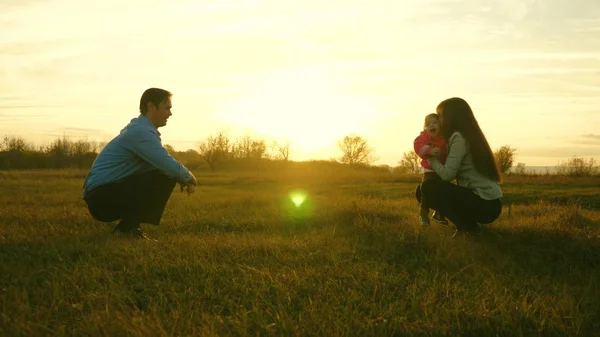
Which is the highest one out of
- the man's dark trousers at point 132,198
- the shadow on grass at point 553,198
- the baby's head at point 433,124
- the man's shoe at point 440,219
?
the baby's head at point 433,124

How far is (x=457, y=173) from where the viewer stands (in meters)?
6.09

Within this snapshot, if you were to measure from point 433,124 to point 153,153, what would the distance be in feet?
12.4

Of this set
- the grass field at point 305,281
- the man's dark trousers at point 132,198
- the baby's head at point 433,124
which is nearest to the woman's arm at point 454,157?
the baby's head at point 433,124

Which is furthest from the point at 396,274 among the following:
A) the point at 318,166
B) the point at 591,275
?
the point at 318,166

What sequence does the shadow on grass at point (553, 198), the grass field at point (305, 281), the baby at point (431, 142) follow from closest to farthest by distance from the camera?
the grass field at point (305, 281) < the baby at point (431, 142) < the shadow on grass at point (553, 198)

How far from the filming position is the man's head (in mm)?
6059

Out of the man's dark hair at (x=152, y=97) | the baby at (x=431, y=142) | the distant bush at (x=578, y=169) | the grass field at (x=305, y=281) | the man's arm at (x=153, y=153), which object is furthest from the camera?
the distant bush at (x=578, y=169)

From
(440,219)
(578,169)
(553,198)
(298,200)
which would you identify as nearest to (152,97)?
(440,219)

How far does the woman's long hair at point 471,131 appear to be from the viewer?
19.0 ft

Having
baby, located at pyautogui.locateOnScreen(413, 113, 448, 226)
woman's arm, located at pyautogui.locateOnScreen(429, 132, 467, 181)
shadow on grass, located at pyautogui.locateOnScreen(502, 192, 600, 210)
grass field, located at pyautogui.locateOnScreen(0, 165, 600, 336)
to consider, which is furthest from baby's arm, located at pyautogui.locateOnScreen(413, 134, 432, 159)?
shadow on grass, located at pyautogui.locateOnScreen(502, 192, 600, 210)

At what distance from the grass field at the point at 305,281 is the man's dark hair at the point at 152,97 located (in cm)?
179

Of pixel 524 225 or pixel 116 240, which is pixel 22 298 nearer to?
pixel 116 240

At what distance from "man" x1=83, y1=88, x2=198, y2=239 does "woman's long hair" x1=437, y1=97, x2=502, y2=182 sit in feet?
11.7

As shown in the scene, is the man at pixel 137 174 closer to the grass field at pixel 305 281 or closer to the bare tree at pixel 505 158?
the grass field at pixel 305 281
